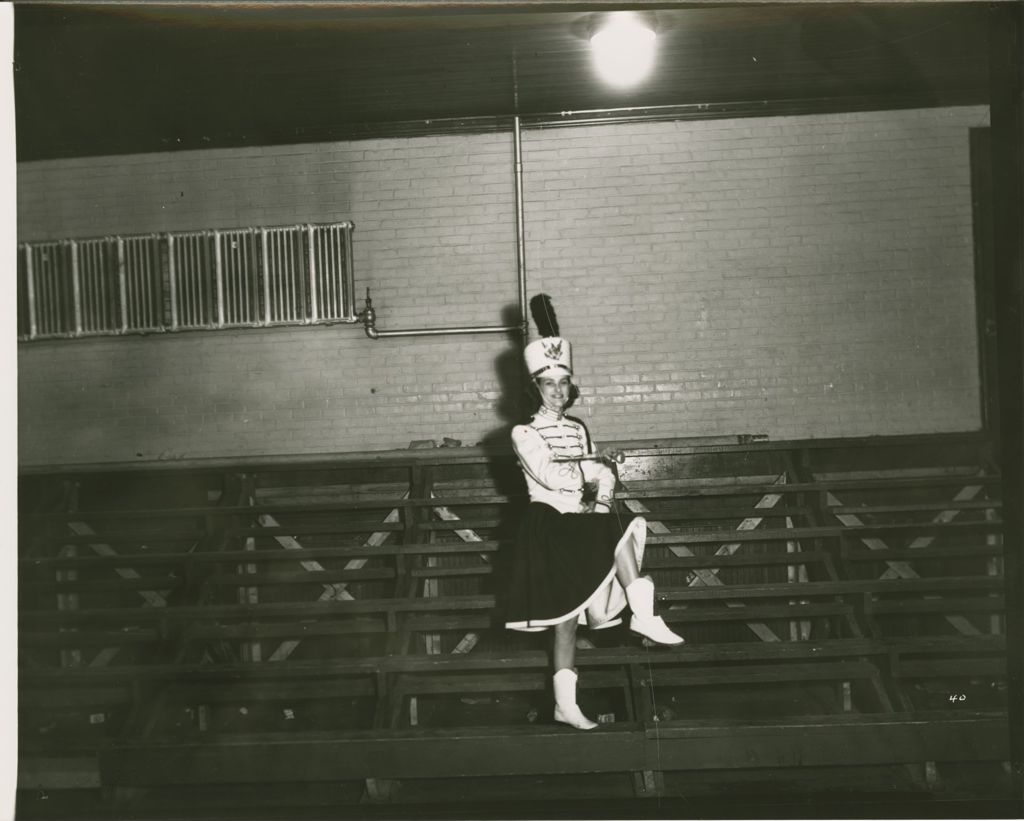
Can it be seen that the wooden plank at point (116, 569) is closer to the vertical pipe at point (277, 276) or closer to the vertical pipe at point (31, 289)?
the vertical pipe at point (31, 289)

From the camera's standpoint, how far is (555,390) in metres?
4.23

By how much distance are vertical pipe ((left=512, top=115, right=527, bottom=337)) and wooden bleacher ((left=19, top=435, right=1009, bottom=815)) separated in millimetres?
1403

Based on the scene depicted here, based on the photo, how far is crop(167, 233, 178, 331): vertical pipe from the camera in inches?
276

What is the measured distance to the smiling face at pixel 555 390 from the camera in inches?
166

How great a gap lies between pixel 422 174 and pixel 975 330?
4931mm

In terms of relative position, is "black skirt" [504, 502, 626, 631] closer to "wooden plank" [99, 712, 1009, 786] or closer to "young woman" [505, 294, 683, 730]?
"young woman" [505, 294, 683, 730]

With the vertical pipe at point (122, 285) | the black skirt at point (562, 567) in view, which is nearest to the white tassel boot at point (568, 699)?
the black skirt at point (562, 567)

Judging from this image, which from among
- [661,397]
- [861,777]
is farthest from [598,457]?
[661,397]

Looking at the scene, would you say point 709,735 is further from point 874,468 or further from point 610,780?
point 874,468

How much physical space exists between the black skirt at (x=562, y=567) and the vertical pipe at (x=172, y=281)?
4437 millimetres

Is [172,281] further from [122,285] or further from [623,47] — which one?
[623,47]

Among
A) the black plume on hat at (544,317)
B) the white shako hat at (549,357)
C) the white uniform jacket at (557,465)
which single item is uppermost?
the black plume on hat at (544,317)

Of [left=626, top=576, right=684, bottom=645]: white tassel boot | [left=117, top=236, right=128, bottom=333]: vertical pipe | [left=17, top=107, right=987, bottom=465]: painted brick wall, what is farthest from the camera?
[left=117, top=236, right=128, bottom=333]: vertical pipe

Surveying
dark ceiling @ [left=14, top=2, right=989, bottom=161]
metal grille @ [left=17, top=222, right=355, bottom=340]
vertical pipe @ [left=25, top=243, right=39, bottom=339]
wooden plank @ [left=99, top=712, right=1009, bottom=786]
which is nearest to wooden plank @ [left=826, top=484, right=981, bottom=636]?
wooden plank @ [left=99, top=712, right=1009, bottom=786]
